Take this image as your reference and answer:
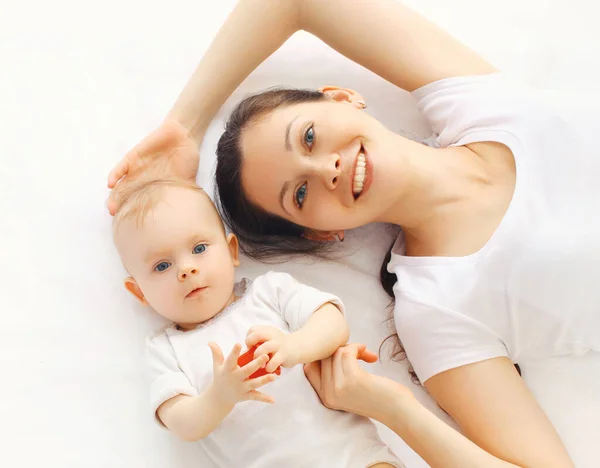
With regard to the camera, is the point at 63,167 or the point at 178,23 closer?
the point at 63,167

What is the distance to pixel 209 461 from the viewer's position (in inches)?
50.6

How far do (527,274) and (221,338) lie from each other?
0.60 meters

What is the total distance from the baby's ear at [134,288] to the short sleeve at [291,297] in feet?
0.79

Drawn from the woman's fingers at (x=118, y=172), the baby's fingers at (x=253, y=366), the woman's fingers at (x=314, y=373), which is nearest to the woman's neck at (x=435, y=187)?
the woman's fingers at (x=314, y=373)

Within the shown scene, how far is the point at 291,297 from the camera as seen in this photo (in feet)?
4.11

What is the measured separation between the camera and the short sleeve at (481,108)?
4.18 ft

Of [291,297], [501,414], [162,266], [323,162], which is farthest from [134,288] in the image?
[501,414]

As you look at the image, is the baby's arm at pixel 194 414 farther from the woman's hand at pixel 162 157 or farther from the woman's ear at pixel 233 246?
the woman's hand at pixel 162 157

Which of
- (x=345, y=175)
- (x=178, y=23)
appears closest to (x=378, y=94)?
(x=345, y=175)

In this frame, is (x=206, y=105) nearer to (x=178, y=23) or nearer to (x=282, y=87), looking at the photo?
→ (x=282, y=87)

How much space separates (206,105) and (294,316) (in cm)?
54

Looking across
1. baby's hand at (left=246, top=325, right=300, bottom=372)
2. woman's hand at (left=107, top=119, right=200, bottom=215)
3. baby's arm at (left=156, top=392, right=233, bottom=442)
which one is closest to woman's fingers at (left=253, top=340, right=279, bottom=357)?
baby's hand at (left=246, top=325, right=300, bottom=372)

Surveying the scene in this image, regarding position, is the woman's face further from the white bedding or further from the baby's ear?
the baby's ear

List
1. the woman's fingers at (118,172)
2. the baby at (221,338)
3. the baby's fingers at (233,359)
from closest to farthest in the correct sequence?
the baby's fingers at (233,359) < the baby at (221,338) < the woman's fingers at (118,172)
